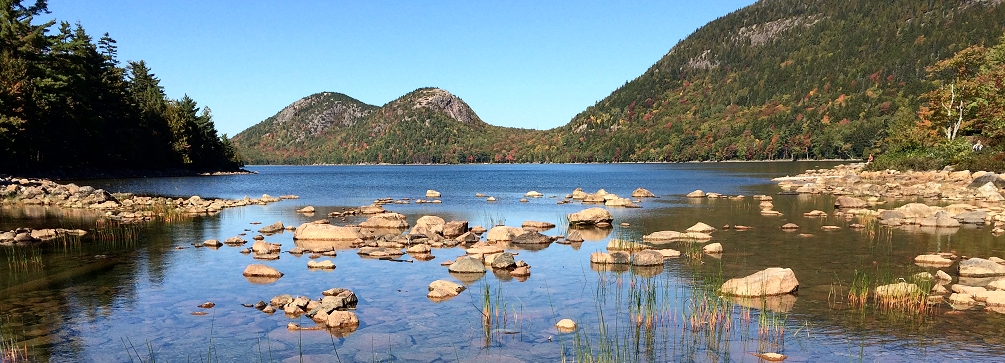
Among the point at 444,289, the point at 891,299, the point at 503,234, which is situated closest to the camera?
the point at 891,299

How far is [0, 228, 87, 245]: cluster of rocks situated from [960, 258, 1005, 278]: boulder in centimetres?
3521

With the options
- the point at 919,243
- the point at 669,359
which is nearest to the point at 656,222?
the point at 919,243

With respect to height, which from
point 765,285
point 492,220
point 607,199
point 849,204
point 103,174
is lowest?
point 492,220

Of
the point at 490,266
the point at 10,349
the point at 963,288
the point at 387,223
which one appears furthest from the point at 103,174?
the point at 963,288

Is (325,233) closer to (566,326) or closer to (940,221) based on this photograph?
(566,326)

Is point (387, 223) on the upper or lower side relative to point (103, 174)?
lower

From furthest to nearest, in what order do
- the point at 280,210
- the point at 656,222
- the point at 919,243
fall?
the point at 280,210
the point at 656,222
the point at 919,243

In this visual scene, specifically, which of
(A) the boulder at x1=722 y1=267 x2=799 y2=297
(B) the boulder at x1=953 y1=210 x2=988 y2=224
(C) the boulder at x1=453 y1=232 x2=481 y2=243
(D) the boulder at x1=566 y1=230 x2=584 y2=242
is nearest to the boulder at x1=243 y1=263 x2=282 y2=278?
(C) the boulder at x1=453 y1=232 x2=481 y2=243

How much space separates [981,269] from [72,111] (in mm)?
91995

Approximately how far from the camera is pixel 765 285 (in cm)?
1638

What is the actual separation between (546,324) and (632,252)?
Result: 955 centimetres

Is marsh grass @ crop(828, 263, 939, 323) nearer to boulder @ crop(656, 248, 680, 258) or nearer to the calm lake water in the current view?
the calm lake water

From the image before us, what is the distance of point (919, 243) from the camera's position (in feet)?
82.5

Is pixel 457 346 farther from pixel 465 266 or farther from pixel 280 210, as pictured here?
pixel 280 210
